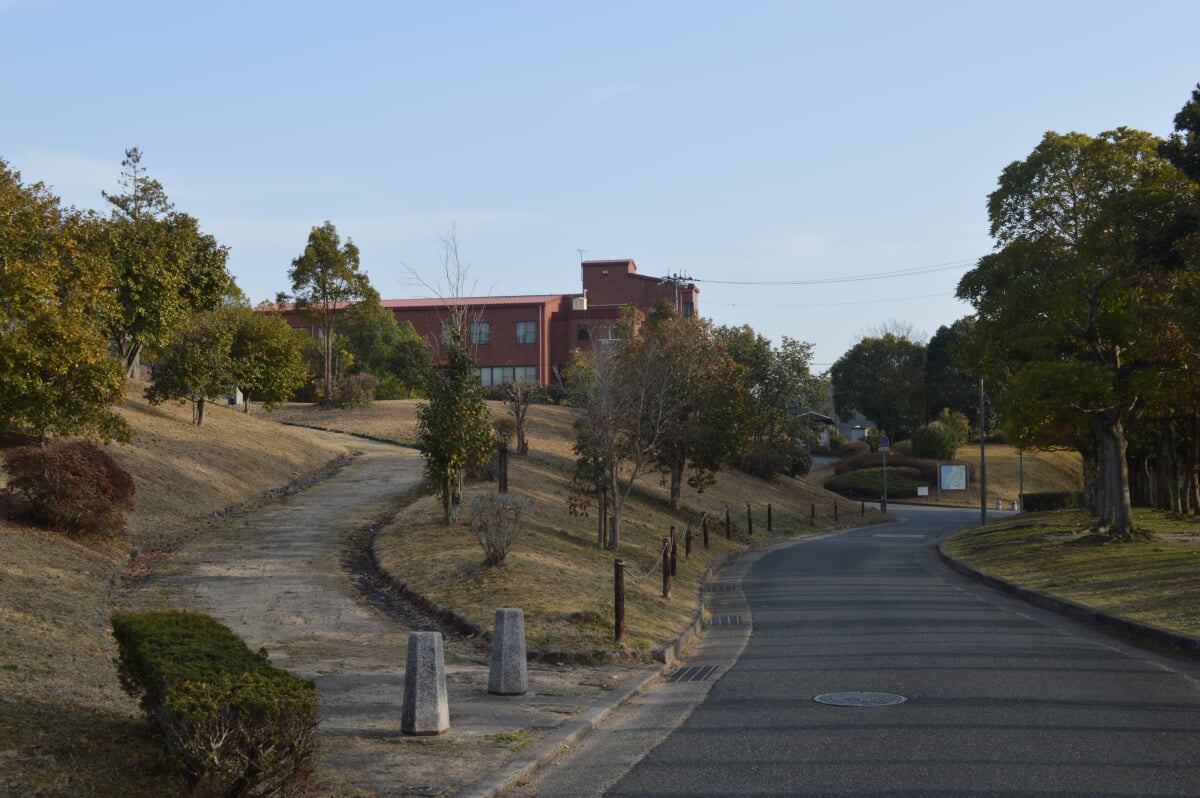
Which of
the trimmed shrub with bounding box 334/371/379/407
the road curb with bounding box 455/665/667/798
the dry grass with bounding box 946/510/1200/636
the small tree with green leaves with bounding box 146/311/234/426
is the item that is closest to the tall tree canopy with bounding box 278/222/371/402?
the trimmed shrub with bounding box 334/371/379/407

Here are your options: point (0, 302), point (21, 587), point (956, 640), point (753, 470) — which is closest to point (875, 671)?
point (956, 640)

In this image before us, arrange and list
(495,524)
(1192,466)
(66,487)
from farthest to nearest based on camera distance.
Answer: (1192,466) < (66,487) < (495,524)

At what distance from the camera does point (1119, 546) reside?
85.9 feet

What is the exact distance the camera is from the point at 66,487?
17.2 meters

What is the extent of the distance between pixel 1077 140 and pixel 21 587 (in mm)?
24515

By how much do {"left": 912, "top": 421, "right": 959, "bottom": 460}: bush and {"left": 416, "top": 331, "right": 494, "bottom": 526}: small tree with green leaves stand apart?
62073mm

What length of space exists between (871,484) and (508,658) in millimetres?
63969

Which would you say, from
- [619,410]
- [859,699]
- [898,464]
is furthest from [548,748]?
[898,464]

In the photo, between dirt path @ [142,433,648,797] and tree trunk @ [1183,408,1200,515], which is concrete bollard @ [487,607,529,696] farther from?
tree trunk @ [1183,408,1200,515]

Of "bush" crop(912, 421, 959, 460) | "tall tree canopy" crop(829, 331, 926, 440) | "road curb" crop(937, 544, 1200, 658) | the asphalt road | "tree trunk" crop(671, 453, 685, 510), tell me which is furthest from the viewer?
"tall tree canopy" crop(829, 331, 926, 440)

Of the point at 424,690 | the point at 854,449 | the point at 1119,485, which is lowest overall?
the point at 854,449

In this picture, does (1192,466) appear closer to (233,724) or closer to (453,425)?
(453,425)

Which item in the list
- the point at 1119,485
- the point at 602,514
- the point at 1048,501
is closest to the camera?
the point at 602,514

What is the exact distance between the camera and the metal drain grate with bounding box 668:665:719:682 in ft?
38.3
